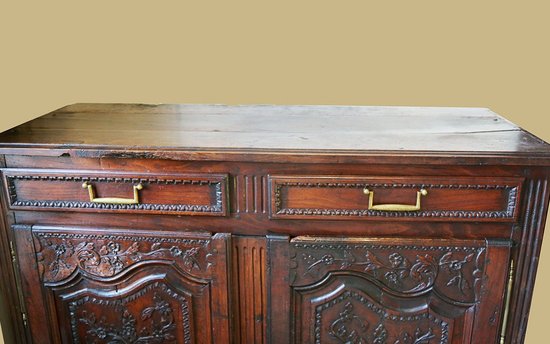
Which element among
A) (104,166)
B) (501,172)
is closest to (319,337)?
(501,172)

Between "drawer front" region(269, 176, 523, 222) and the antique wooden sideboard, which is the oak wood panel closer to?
the antique wooden sideboard

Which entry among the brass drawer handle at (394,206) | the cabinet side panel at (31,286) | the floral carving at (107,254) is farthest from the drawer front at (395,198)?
the cabinet side panel at (31,286)

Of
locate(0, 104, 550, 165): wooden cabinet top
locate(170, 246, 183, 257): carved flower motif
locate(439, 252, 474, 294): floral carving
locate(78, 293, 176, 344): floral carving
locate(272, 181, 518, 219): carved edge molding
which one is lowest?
locate(78, 293, 176, 344): floral carving

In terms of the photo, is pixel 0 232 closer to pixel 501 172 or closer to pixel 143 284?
pixel 143 284

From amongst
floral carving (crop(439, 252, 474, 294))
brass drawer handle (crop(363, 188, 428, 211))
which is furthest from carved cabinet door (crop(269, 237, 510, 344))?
brass drawer handle (crop(363, 188, 428, 211))

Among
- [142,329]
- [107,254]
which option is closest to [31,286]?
[107,254]

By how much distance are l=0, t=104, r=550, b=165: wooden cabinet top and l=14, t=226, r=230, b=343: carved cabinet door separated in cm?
31

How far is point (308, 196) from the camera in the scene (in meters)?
1.61

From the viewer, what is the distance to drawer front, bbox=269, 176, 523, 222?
5.14 feet

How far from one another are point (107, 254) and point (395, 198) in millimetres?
1015

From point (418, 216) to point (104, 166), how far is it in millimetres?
1060

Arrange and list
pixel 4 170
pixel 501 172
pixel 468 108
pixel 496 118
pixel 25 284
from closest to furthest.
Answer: pixel 501 172
pixel 4 170
pixel 25 284
pixel 496 118
pixel 468 108

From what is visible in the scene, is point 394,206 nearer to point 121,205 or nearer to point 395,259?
point 395,259

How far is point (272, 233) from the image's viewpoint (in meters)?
1.67
